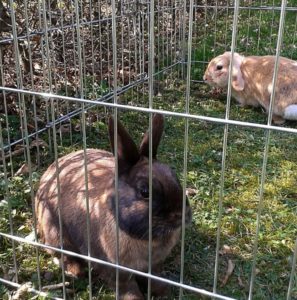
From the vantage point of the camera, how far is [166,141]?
3.76 meters

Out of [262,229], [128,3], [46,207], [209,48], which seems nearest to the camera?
[46,207]

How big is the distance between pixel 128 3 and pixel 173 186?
2.91m

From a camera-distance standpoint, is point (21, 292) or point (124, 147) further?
point (21, 292)

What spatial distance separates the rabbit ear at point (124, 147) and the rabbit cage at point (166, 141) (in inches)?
4.4

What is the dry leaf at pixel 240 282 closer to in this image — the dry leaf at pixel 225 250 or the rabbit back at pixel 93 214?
the dry leaf at pixel 225 250

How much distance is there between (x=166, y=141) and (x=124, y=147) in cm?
183

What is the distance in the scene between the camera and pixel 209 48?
229 inches

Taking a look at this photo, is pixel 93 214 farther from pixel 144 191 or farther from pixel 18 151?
pixel 18 151

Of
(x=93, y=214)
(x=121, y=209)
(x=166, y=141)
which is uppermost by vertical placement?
(x=121, y=209)

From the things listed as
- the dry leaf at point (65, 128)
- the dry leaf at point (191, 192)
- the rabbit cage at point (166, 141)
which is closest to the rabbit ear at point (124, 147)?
the rabbit cage at point (166, 141)

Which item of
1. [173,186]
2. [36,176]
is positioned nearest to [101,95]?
[36,176]

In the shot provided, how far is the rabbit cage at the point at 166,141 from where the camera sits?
1.89 metres

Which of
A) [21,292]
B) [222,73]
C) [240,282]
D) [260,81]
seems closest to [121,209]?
[21,292]

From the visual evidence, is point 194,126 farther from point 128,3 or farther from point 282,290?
Answer: point 282,290
